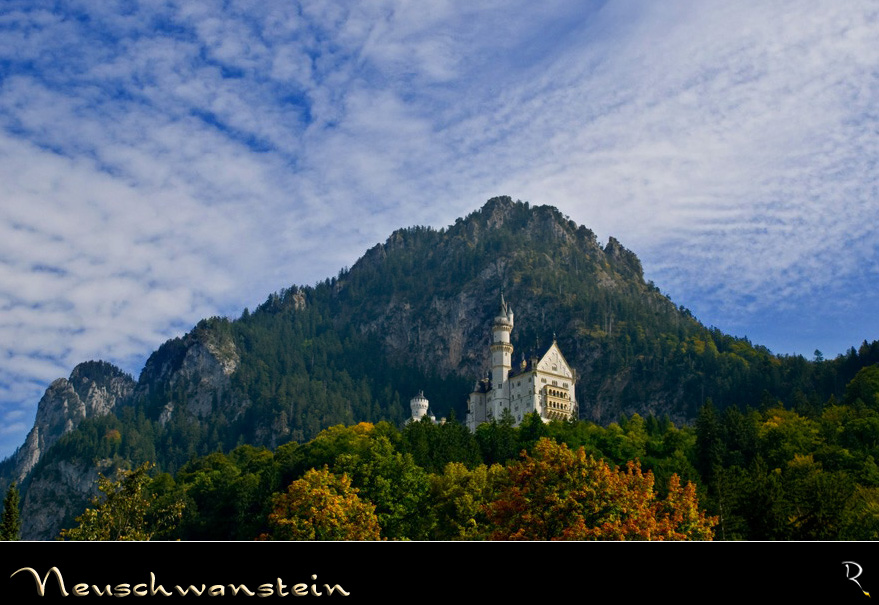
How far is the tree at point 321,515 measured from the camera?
52.9 metres

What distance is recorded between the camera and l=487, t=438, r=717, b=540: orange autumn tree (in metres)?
40.3

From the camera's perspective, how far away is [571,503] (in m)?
41.3

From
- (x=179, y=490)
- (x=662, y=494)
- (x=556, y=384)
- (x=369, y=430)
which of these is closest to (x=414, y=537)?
(x=662, y=494)

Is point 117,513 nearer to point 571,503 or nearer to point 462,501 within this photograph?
→ point 571,503

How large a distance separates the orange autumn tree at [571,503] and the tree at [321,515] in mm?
12554

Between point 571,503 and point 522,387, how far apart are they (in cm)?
10869

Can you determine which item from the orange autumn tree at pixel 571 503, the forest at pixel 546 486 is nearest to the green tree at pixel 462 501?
the forest at pixel 546 486
